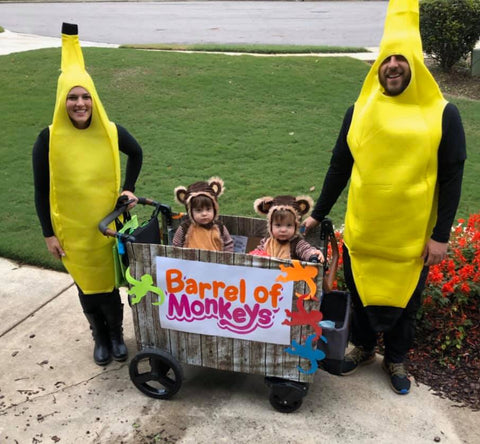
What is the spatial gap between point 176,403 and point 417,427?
133cm

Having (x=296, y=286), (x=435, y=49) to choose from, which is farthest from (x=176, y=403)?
(x=435, y=49)

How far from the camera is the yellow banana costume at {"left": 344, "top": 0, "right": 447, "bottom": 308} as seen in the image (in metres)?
2.70

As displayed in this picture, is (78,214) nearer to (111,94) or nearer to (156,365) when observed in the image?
(156,365)

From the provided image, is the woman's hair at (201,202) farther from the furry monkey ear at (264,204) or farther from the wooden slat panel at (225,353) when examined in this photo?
the wooden slat panel at (225,353)

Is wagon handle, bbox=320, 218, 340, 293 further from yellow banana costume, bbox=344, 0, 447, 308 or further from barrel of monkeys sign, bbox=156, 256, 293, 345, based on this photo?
barrel of monkeys sign, bbox=156, 256, 293, 345

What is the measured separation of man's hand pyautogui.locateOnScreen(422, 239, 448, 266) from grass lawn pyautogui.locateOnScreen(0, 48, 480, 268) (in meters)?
2.46

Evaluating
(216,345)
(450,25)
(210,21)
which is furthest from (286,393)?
(210,21)

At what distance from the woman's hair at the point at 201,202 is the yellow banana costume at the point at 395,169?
32.1 inches

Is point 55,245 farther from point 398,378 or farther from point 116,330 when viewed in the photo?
point 398,378

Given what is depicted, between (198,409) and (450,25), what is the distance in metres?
8.79

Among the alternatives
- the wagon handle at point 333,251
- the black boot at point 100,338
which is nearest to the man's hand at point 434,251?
the wagon handle at point 333,251

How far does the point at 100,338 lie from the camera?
3621mm

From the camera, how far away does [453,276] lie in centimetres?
372

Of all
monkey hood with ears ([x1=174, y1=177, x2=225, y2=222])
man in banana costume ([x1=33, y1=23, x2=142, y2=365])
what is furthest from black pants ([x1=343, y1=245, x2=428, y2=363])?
man in banana costume ([x1=33, y1=23, x2=142, y2=365])
